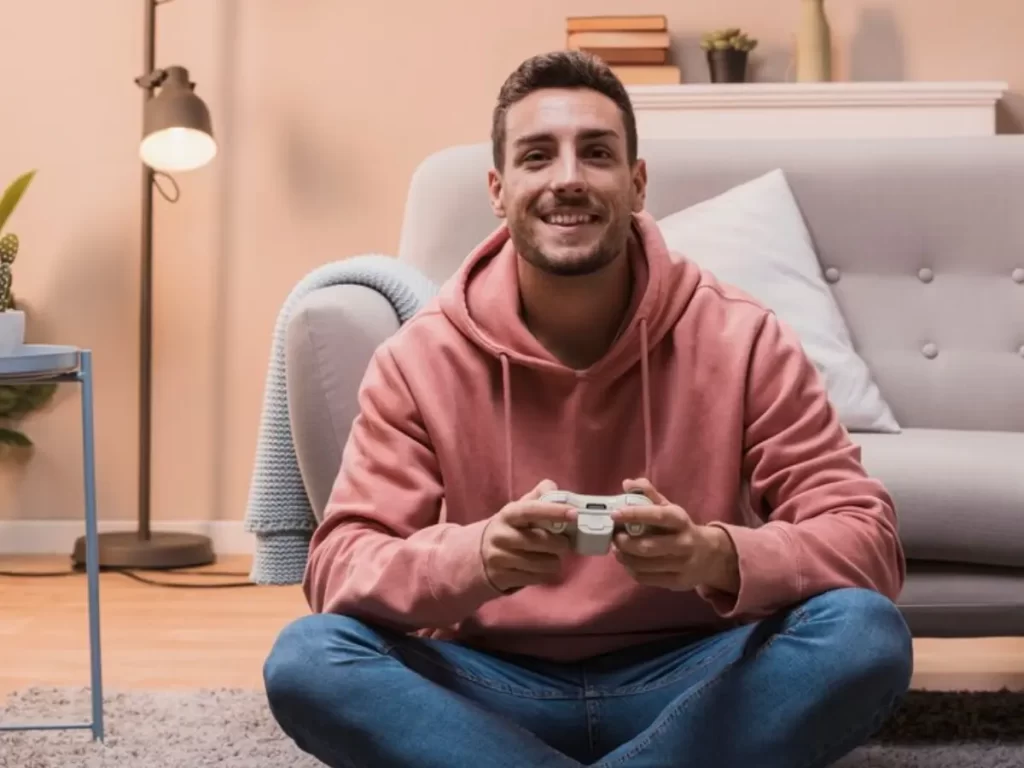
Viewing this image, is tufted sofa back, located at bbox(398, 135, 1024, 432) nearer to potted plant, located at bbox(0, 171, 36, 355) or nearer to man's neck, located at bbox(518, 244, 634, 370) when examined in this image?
potted plant, located at bbox(0, 171, 36, 355)

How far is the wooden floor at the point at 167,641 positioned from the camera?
2215 mm

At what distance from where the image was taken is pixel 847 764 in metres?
1.69

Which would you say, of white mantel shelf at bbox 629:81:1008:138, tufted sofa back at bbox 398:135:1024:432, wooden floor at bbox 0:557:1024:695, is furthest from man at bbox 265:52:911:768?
white mantel shelf at bbox 629:81:1008:138

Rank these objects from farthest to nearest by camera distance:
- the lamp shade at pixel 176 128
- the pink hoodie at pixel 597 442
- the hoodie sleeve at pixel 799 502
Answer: the lamp shade at pixel 176 128 → the pink hoodie at pixel 597 442 → the hoodie sleeve at pixel 799 502

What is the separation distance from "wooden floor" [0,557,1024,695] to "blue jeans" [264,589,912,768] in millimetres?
973

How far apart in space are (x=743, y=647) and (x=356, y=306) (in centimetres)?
67

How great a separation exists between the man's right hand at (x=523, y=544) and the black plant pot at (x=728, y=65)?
2.31m

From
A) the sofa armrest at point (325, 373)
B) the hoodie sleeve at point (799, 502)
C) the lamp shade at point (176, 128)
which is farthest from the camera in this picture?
the lamp shade at point (176, 128)

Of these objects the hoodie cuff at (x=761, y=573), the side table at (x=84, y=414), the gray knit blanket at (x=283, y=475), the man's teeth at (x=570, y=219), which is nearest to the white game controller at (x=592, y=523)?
the hoodie cuff at (x=761, y=573)

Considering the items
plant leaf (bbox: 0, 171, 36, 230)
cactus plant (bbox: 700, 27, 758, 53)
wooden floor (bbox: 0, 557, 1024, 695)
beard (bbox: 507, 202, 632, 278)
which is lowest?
wooden floor (bbox: 0, 557, 1024, 695)

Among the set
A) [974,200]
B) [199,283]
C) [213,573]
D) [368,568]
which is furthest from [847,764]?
[199,283]

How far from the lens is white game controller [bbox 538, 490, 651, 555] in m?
1.11

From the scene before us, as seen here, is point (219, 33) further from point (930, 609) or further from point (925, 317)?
point (930, 609)

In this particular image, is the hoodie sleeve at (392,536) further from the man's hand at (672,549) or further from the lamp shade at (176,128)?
the lamp shade at (176,128)
